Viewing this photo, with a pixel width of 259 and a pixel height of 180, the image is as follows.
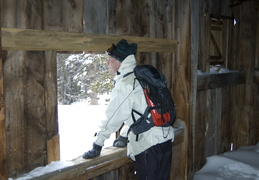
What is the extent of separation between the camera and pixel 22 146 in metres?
2.38

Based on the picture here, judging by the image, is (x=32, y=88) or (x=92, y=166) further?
(x=92, y=166)

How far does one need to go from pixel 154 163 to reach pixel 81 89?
50.6 feet

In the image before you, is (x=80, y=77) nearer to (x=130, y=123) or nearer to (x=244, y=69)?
(x=244, y=69)

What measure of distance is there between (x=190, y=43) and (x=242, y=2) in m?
2.42

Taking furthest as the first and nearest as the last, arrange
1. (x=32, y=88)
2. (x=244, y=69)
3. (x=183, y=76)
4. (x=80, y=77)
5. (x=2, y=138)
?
(x=80, y=77)
(x=244, y=69)
(x=183, y=76)
(x=32, y=88)
(x=2, y=138)

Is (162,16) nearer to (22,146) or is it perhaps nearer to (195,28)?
(195,28)


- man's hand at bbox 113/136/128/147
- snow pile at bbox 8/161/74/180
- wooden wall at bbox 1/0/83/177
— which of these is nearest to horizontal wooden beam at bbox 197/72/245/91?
man's hand at bbox 113/136/128/147

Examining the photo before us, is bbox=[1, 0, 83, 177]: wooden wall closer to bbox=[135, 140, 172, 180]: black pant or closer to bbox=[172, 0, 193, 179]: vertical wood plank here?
bbox=[135, 140, 172, 180]: black pant

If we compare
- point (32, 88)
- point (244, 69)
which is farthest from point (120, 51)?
point (244, 69)

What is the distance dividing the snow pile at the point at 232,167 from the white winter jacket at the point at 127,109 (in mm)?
2337

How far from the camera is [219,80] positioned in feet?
16.2

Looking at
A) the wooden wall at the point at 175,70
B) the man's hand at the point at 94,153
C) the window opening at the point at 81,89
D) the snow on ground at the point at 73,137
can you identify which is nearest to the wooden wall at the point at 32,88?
the wooden wall at the point at 175,70

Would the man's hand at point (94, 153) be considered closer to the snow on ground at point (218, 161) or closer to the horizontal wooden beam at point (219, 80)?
the snow on ground at point (218, 161)

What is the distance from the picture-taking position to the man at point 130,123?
2.68m
